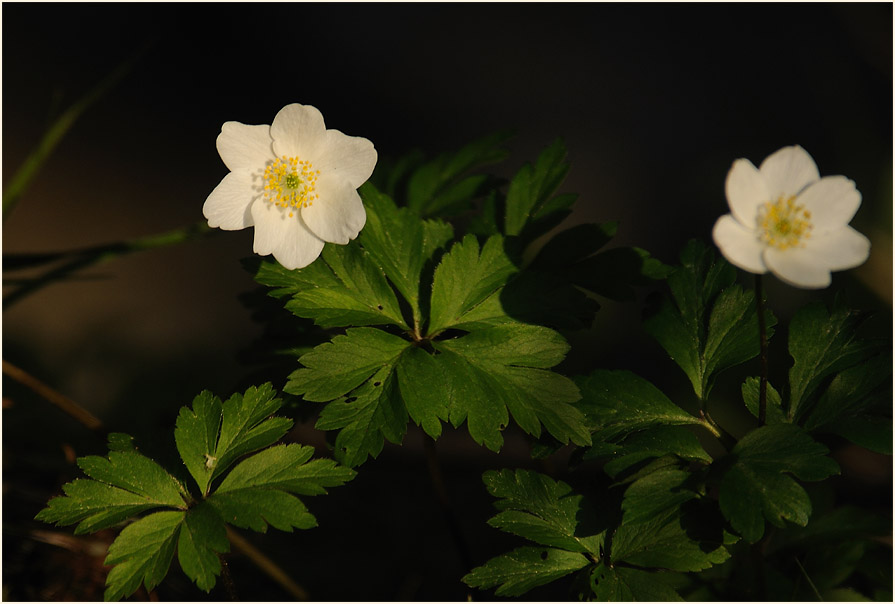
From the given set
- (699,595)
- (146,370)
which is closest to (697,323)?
(699,595)

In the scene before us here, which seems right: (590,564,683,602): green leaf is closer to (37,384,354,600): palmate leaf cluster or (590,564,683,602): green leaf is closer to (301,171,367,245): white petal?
(37,384,354,600): palmate leaf cluster

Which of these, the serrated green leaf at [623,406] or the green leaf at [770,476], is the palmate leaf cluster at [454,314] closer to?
the serrated green leaf at [623,406]

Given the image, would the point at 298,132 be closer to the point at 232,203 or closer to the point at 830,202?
the point at 232,203

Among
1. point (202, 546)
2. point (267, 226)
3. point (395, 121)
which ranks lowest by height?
point (202, 546)

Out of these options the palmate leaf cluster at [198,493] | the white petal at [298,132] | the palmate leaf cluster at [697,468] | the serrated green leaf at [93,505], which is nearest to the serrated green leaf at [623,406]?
the palmate leaf cluster at [697,468]

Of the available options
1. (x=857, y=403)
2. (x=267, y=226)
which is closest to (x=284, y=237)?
(x=267, y=226)

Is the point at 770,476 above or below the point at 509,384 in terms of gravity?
below
